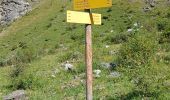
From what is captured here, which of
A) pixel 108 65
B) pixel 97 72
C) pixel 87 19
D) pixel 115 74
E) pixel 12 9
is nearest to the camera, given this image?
pixel 87 19

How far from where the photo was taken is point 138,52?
17.2 m

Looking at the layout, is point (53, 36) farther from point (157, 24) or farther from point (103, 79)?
point (103, 79)

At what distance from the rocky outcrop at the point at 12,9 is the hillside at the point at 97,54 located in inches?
90.1

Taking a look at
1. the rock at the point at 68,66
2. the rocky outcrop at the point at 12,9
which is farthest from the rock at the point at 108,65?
the rocky outcrop at the point at 12,9

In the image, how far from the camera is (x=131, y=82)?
17.2 m

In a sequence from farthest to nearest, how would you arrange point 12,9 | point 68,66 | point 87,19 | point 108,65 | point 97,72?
1. point 12,9
2. point 68,66
3. point 108,65
4. point 97,72
5. point 87,19

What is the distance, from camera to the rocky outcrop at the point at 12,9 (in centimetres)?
5038

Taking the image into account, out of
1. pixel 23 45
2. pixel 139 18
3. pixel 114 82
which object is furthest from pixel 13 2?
pixel 114 82

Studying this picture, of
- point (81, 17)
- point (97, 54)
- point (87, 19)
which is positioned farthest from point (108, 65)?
point (81, 17)

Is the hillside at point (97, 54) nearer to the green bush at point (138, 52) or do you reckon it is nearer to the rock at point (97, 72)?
the green bush at point (138, 52)

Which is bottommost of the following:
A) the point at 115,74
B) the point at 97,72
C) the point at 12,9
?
the point at 12,9

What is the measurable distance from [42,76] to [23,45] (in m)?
16.1

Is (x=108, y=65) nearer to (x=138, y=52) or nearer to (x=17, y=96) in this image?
(x=138, y=52)

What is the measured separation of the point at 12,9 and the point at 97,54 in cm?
2823
